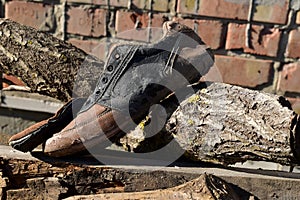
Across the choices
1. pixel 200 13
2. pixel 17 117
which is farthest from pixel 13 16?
pixel 200 13

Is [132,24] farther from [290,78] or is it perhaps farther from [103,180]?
[103,180]

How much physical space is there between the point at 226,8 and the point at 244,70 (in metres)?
0.18

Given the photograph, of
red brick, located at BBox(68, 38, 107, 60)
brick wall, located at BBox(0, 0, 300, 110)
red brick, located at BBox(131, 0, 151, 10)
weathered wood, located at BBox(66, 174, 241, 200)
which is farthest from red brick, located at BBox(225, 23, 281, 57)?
weathered wood, located at BBox(66, 174, 241, 200)

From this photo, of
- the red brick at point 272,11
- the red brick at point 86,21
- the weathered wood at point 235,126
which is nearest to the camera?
the weathered wood at point 235,126

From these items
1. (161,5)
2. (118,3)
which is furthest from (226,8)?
(118,3)

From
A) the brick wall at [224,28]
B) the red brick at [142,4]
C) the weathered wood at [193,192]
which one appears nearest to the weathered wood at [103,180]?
the weathered wood at [193,192]

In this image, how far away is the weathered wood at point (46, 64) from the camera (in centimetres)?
96

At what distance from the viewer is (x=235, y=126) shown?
0.86 metres

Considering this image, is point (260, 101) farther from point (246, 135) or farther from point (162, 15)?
point (162, 15)

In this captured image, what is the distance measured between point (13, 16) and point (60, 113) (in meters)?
0.75

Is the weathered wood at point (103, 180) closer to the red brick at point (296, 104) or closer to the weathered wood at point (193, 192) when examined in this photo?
the weathered wood at point (193, 192)

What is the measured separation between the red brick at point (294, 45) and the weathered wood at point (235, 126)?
1.93 feet

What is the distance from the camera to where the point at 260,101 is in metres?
0.85

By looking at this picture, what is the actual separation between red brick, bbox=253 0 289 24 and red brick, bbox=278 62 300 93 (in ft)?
0.41
